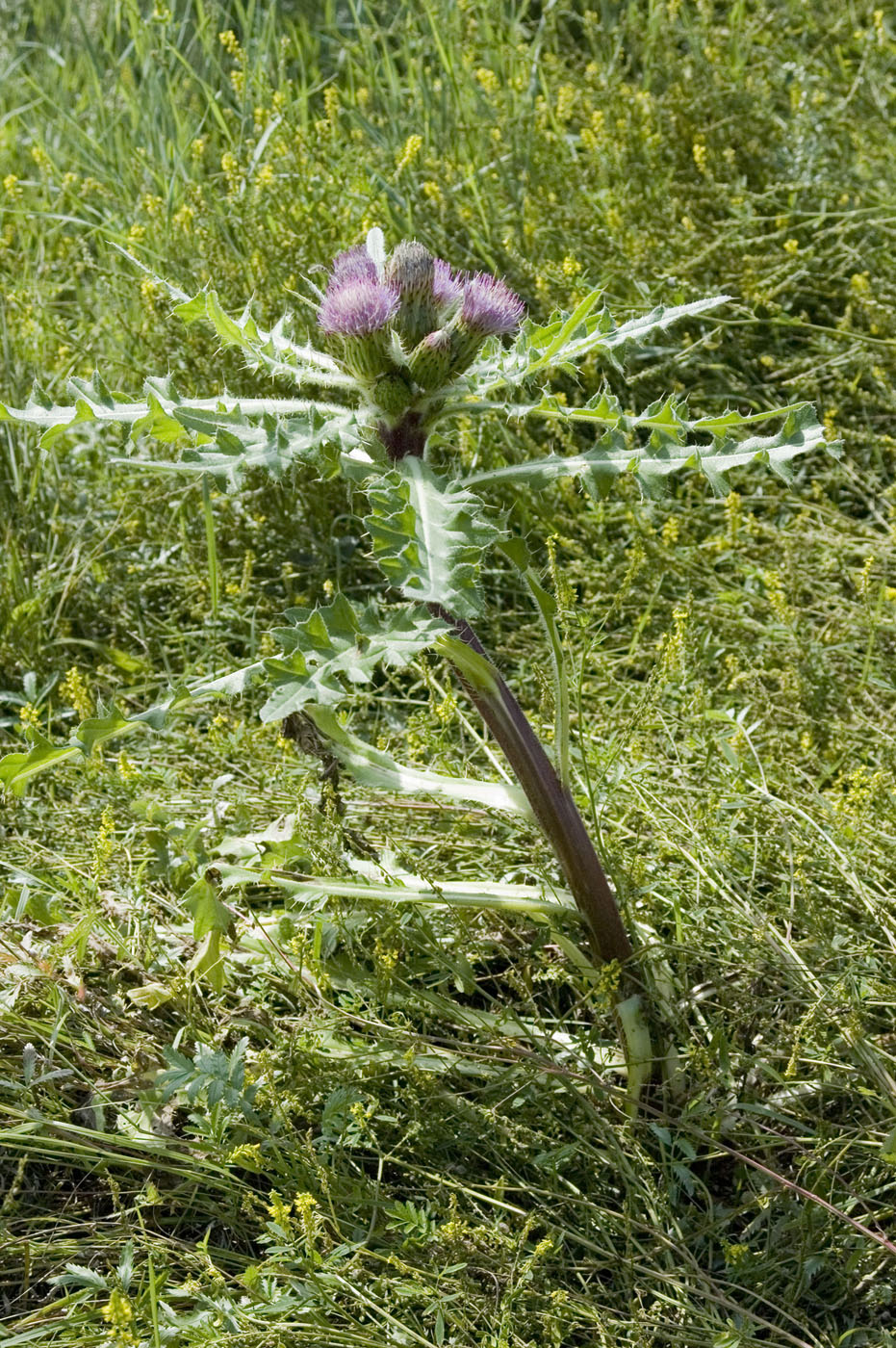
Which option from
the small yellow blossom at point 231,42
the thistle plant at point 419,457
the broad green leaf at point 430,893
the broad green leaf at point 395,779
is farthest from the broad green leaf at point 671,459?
the small yellow blossom at point 231,42

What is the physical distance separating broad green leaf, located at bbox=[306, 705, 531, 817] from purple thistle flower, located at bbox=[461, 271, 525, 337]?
0.54 m

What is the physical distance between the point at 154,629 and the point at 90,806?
23.5 inches

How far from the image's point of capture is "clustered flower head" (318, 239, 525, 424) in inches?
66.6

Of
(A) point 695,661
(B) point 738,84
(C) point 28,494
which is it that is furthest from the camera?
(B) point 738,84

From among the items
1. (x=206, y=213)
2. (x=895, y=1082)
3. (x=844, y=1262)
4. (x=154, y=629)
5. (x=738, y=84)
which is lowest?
(x=154, y=629)

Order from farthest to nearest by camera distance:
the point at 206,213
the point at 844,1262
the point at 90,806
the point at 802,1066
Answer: the point at 206,213, the point at 90,806, the point at 802,1066, the point at 844,1262

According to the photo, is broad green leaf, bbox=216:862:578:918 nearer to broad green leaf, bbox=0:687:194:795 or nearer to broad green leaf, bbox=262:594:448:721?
broad green leaf, bbox=0:687:194:795

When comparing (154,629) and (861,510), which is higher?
(861,510)

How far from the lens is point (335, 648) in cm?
161

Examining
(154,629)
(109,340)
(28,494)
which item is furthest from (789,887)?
(109,340)

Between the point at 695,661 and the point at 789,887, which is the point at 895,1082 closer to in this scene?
the point at 789,887

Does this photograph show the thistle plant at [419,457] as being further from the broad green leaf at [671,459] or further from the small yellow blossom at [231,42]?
the small yellow blossom at [231,42]

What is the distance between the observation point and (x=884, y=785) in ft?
7.30

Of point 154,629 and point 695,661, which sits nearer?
point 695,661
